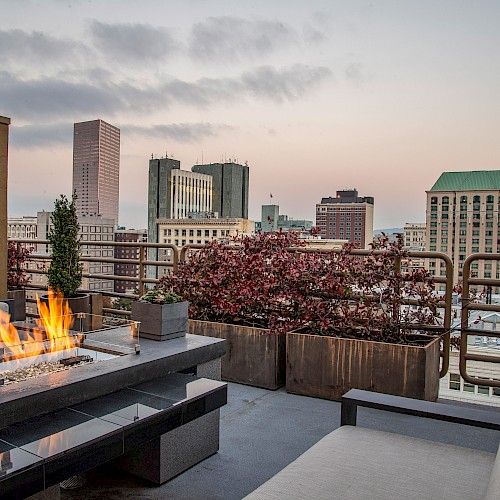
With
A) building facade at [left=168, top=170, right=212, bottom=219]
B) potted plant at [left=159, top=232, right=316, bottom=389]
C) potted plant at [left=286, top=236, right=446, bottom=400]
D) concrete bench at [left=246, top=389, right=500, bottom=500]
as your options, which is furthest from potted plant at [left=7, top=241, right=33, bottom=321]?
concrete bench at [left=246, top=389, right=500, bottom=500]

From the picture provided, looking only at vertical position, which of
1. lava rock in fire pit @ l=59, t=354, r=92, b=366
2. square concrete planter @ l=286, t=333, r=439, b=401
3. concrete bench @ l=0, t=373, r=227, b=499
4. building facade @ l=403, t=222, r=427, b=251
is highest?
building facade @ l=403, t=222, r=427, b=251

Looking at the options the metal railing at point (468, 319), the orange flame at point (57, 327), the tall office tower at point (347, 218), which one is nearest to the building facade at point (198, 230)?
the tall office tower at point (347, 218)

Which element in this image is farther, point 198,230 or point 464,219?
point 198,230

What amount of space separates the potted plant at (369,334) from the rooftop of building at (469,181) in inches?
86.0

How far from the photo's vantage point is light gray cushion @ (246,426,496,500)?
1697 mm

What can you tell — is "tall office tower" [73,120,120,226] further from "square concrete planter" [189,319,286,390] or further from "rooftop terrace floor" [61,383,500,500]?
"rooftop terrace floor" [61,383,500,500]

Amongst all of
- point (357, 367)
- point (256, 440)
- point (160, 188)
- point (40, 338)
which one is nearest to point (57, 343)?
point (40, 338)

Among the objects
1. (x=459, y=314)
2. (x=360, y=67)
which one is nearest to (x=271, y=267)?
(x=459, y=314)

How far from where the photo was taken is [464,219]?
5.38 metres

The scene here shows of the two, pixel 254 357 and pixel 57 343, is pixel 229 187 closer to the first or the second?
pixel 254 357

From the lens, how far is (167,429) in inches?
83.7

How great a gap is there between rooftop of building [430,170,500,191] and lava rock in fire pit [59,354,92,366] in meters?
4.70

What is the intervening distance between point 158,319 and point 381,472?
152 centimetres

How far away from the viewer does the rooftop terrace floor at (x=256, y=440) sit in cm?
250
